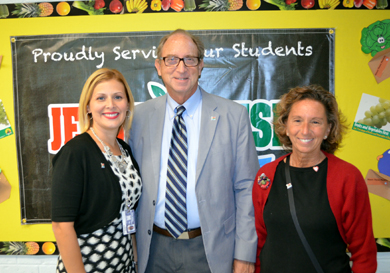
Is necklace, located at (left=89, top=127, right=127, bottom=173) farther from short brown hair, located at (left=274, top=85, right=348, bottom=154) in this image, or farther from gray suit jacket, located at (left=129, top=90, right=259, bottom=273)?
short brown hair, located at (left=274, top=85, right=348, bottom=154)

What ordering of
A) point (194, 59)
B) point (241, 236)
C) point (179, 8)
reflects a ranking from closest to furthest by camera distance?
point (241, 236)
point (194, 59)
point (179, 8)

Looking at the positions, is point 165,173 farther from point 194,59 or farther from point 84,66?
point 84,66

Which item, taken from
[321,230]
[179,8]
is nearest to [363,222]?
[321,230]

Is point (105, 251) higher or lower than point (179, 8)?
lower

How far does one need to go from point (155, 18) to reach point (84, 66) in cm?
85

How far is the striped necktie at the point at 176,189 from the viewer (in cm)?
168

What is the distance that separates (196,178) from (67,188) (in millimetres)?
711

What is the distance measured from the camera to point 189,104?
1.85 metres

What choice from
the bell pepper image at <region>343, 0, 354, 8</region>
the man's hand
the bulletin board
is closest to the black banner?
the bulletin board

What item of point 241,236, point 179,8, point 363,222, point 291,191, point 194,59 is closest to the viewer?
point 363,222

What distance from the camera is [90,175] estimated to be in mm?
1425

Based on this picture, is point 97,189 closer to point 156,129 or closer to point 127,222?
→ point 127,222

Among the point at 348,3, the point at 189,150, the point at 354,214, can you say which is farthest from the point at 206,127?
the point at 348,3

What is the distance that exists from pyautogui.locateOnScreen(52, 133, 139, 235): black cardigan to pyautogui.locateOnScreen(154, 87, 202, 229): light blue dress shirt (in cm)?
31
